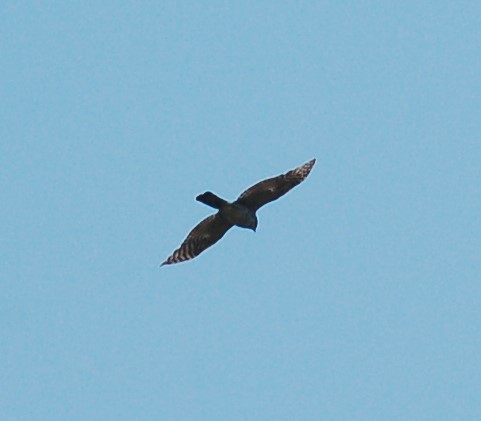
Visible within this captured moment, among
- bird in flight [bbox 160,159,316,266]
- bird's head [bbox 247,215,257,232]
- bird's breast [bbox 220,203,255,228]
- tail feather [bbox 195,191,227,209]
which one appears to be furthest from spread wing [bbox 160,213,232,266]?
tail feather [bbox 195,191,227,209]

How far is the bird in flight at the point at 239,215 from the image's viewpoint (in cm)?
3850

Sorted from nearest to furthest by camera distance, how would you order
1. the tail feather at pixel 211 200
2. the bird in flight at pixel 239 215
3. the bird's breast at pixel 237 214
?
the tail feather at pixel 211 200
the bird's breast at pixel 237 214
the bird in flight at pixel 239 215

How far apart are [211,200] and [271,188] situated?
5.60ft

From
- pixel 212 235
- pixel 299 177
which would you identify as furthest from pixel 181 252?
pixel 299 177

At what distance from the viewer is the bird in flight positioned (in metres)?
38.5

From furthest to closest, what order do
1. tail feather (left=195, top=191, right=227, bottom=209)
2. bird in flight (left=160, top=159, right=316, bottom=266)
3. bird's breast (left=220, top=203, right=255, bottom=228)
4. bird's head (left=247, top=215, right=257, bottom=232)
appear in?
bird's head (left=247, top=215, right=257, bottom=232) → bird in flight (left=160, top=159, right=316, bottom=266) → bird's breast (left=220, top=203, right=255, bottom=228) → tail feather (left=195, top=191, right=227, bottom=209)

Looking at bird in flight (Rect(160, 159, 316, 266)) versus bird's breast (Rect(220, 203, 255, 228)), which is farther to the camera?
bird in flight (Rect(160, 159, 316, 266))

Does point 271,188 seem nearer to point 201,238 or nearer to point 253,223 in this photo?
point 253,223

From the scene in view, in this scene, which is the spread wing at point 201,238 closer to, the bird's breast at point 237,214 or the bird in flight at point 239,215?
the bird in flight at point 239,215

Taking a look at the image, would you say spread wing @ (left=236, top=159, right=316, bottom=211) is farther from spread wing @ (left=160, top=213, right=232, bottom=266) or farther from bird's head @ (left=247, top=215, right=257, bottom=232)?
spread wing @ (left=160, top=213, right=232, bottom=266)

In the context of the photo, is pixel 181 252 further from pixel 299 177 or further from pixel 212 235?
pixel 299 177

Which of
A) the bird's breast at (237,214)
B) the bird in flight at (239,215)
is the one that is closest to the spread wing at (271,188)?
the bird in flight at (239,215)

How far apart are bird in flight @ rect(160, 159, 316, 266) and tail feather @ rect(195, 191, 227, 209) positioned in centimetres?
25

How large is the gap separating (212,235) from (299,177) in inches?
101
